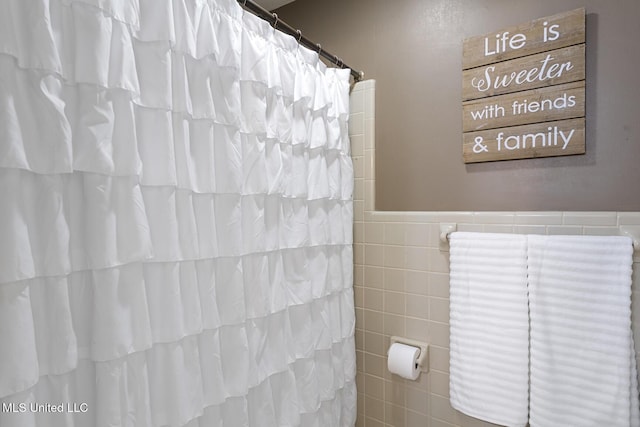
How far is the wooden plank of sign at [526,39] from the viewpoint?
1154mm

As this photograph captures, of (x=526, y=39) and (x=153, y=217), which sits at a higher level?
(x=526, y=39)

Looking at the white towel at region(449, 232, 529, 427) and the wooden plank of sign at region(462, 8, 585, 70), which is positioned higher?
the wooden plank of sign at region(462, 8, 585, 70)

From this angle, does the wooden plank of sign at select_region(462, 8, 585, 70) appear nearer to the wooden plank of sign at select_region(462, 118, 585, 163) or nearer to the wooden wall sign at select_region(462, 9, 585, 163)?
the wooden wall sign at select_region(462, 9, 585, 163)

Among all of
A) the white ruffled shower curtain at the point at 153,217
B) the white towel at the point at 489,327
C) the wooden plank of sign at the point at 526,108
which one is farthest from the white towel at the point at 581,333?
the white ruffled shower curtain at the point at 153,217

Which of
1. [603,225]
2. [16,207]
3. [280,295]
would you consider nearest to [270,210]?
[280,295]

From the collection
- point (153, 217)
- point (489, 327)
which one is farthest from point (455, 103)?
point (153, 217)

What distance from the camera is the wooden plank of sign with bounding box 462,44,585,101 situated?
1.16 metres

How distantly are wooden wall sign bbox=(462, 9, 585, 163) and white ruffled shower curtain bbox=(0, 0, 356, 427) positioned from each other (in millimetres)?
658

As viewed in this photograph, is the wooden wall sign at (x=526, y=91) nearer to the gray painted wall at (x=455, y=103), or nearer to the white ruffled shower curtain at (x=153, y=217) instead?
the gray painted wall at (x=455, y=103)

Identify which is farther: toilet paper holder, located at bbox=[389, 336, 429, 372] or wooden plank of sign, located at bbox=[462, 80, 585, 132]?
toilet paper holder, located at bbox=[389, 336, 429, 372]

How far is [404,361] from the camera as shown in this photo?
1.39 meters

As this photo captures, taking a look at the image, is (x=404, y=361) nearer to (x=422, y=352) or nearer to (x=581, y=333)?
(x=422, y=352)

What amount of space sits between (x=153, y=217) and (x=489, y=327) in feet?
3.84

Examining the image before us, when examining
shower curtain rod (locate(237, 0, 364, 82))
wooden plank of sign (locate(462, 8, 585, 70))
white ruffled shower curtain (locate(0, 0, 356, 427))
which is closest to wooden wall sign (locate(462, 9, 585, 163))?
wooden plank of sign (locate(462, 8, 585, 70))
